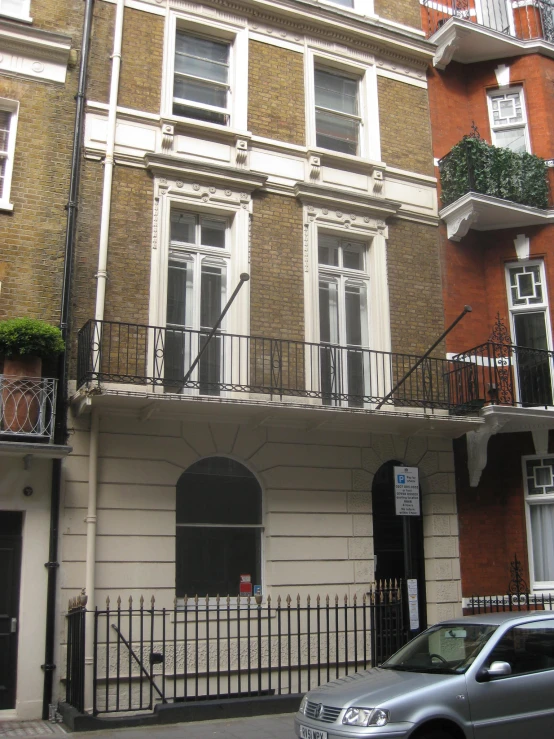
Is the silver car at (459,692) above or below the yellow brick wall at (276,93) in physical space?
below

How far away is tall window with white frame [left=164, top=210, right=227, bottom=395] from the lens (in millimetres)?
12664

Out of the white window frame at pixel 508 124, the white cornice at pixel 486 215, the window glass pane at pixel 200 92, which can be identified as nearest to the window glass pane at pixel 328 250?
the white cornice at pixel 486 215

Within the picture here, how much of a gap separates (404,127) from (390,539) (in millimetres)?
8131

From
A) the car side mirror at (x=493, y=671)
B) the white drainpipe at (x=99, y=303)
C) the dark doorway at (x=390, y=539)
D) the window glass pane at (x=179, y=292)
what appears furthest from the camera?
the dark doorway at (x=390, y=539)

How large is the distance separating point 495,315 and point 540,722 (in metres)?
9.17

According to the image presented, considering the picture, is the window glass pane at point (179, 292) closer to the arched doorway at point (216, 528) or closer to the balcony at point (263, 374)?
the balcony at point (263, 374)

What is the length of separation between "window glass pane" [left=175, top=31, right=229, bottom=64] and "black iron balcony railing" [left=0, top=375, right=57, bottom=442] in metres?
7.07

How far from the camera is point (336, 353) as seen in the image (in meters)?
13.6

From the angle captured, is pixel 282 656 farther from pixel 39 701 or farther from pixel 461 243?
pixel 461 243

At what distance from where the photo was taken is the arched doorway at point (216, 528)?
11961 millimetres

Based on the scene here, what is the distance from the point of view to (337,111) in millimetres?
15289

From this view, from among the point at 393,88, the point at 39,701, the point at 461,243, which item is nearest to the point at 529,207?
the point at 461,243

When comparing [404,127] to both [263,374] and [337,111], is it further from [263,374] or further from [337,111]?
[263,374]

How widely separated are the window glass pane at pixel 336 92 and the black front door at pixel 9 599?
971 cm
